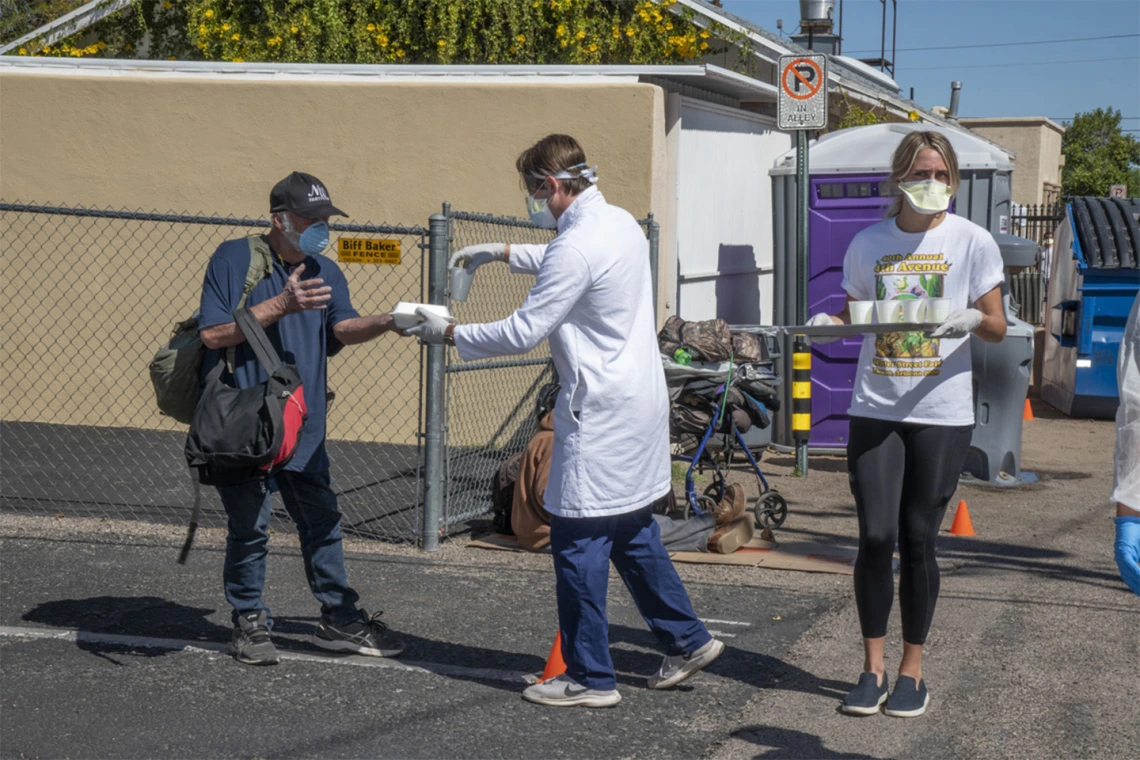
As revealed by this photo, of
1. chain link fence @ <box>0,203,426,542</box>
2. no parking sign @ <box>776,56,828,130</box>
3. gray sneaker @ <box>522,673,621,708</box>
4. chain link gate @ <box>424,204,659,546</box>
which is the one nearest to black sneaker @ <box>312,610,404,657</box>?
gray sneaker @ <box>522,673,621,708</box>

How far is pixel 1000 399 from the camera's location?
951 centimetres

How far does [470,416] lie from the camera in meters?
10.3

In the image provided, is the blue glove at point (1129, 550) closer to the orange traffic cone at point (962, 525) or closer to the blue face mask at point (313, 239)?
the blue face mask at point (313, 239)

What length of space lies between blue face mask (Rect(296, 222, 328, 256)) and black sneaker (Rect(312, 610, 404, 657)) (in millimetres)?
1547

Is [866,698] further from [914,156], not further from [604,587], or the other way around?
[914,156]

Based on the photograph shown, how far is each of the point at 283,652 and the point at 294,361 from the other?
4.16 feet

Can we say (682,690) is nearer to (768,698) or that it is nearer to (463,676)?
(768,698)

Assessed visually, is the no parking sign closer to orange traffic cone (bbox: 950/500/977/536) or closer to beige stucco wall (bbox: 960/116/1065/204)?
orange traffic cone (bbox: 950/500/977/536)

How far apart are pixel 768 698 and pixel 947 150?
2.13 m

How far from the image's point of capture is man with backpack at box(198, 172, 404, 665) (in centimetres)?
488

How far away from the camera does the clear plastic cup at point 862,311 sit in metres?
4.60

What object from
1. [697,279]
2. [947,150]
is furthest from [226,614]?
[697,279]

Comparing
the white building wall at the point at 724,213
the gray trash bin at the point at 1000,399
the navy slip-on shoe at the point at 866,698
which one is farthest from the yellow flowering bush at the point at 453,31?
the navy slip-on shoe at the point at 866,698

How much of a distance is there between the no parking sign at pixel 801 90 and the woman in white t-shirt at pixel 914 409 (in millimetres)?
4984
